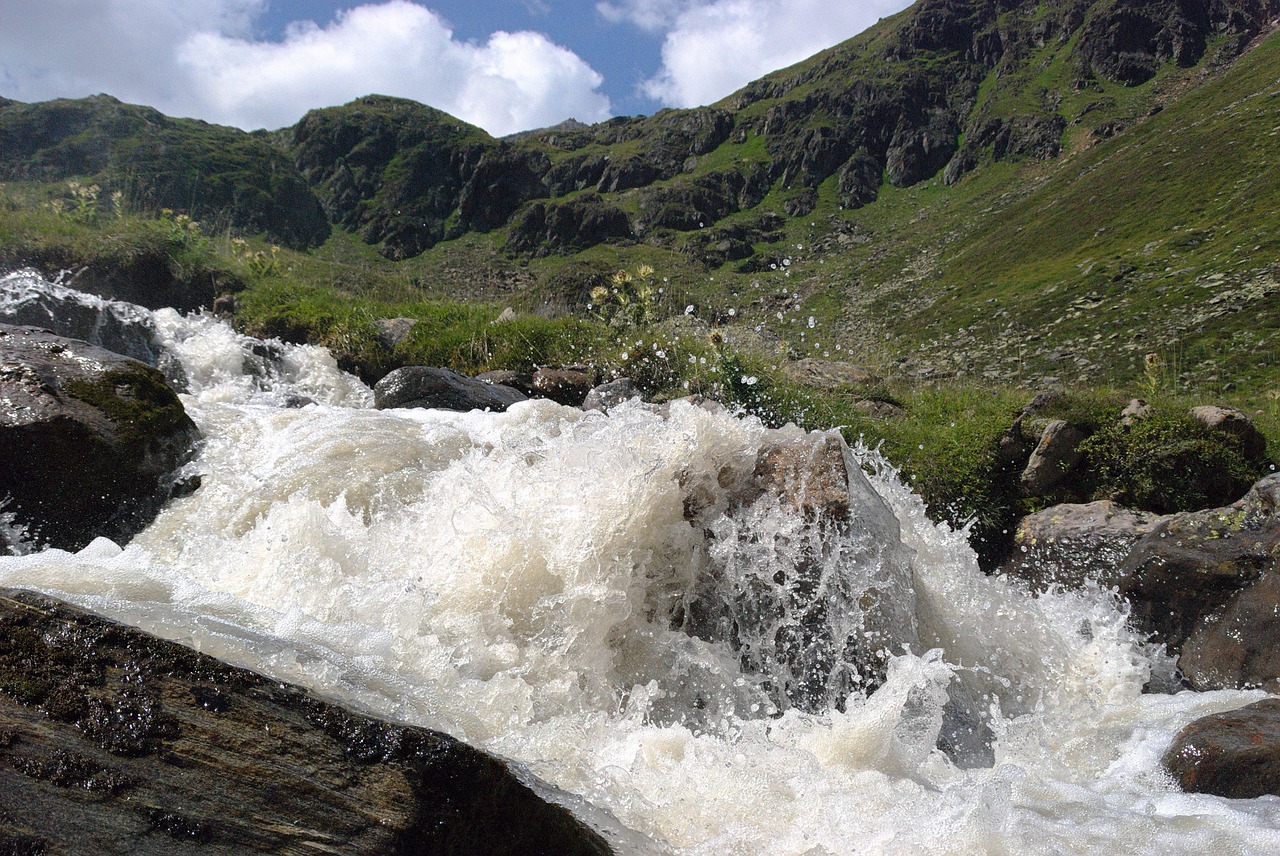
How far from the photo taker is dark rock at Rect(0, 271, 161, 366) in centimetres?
895

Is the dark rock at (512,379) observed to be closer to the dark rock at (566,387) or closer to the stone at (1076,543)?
the dark rock at (566,387)

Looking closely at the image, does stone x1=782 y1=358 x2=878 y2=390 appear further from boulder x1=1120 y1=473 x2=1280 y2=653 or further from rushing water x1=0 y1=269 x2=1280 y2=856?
boulder x1=1120 y1=473 x2=1280 y2=653

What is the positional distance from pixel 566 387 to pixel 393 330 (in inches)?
139

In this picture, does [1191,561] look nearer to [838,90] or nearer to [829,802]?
[829,802]

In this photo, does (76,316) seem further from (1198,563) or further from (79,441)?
(1198,563)

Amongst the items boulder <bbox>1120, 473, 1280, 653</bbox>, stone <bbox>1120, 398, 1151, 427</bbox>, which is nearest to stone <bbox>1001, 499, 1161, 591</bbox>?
boulder <bbox>1120, 473, 1280, 653</bbox>

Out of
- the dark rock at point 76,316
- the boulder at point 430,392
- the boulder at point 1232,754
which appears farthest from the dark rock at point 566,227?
the boulder at point 1232,754

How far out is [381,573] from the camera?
4.12 m

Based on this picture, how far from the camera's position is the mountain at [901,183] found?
639 inches

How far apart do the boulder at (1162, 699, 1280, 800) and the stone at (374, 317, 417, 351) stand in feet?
33.0

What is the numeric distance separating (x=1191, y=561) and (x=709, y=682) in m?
3.46

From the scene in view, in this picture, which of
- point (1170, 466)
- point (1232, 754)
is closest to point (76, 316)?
point (1232, 754)

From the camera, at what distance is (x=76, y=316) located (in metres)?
9.25

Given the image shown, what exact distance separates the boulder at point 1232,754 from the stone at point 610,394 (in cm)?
609
